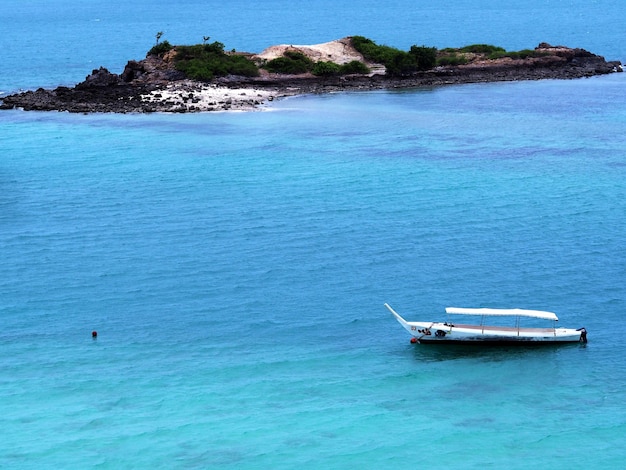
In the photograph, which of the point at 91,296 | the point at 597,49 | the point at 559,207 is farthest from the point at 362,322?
the point at 597,49

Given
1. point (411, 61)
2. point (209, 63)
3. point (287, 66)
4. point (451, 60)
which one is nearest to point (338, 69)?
point (287, 66)

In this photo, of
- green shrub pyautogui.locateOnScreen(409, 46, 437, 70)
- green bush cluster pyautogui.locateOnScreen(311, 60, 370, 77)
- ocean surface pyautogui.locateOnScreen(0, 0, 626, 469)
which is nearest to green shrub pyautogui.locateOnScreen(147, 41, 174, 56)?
green bush cluster pyautogui.locateOnScreen(311, 60, 370, 77)

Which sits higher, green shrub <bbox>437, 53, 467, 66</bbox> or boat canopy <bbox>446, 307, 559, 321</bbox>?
green shrub <bbox>437, 53, 467, 66</bbox>

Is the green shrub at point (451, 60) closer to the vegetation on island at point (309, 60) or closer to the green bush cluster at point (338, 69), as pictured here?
the vegetation on island at point (309, 60)

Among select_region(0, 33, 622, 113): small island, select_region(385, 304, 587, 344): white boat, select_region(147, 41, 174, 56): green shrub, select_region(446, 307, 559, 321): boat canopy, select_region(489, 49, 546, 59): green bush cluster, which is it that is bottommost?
select_region(385, 304, 587, 344): white boat

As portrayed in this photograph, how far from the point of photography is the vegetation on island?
449 ft

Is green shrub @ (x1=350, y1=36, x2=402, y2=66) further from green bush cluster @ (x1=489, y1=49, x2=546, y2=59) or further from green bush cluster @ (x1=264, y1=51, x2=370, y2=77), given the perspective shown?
green bush cluster @ (x1=489, y1=49, x2=546, y2=59)

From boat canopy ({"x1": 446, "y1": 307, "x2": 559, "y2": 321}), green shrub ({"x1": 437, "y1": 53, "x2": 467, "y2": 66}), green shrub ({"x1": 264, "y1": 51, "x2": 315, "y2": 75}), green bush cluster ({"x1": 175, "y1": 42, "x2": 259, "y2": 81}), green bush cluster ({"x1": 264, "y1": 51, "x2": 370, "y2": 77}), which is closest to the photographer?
boat canopy ({"x1": 446, "y1": 307, "x2": 559, "y2": 321})

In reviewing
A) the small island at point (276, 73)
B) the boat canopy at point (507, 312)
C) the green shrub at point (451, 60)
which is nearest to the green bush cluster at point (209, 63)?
the small island at point (276, 73)

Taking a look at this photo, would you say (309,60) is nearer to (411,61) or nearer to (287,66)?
(287,66)

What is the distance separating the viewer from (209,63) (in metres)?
137

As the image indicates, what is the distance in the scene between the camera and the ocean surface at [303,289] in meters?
46.4

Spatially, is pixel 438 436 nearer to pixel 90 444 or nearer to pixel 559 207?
pixel 90 444

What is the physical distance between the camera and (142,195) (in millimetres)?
86688
